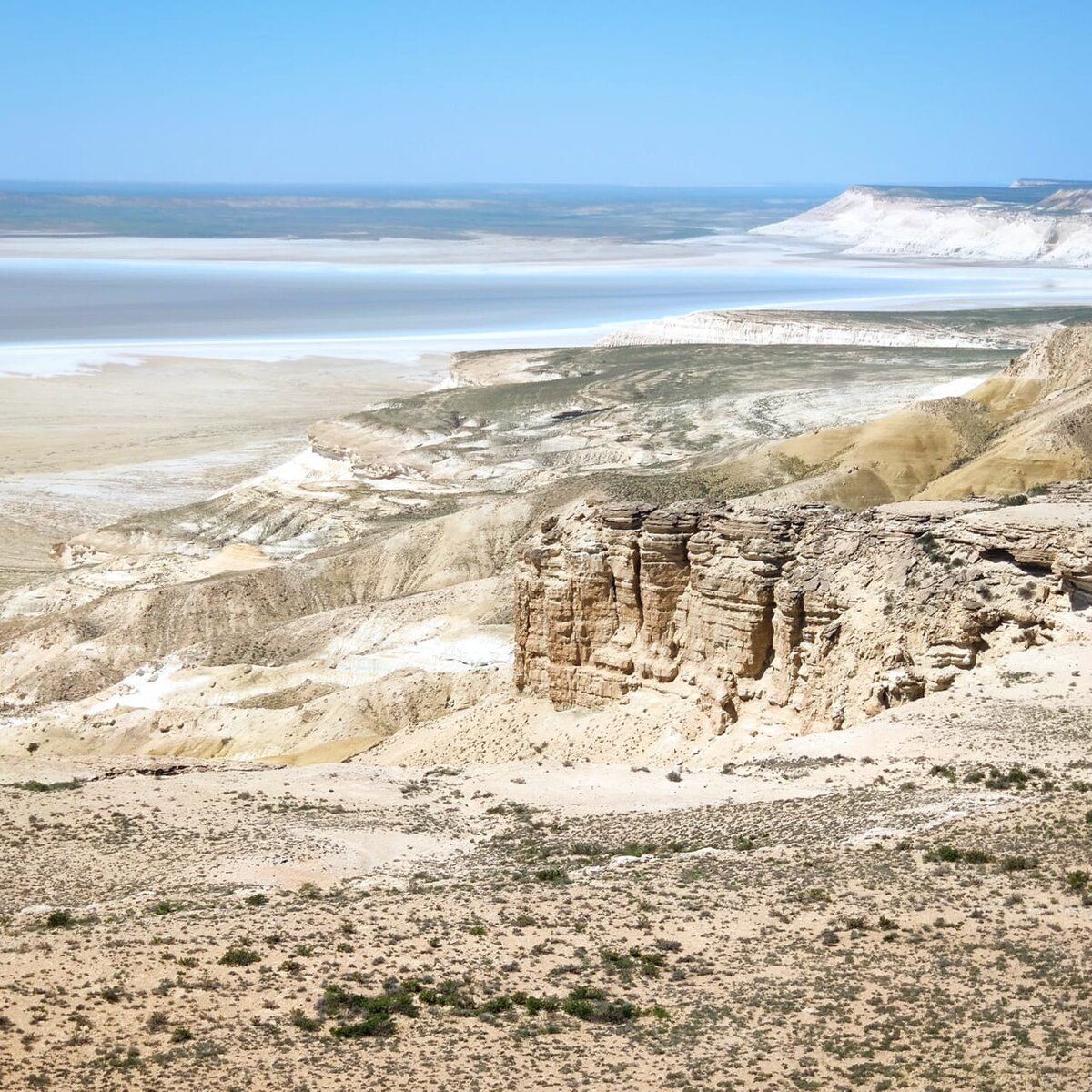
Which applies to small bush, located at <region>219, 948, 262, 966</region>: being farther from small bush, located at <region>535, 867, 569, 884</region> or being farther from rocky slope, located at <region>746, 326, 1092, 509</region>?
rocky slope, located at <region>746, 326, 1092, 509</region>

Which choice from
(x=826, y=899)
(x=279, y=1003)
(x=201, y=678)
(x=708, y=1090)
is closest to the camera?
(x=708, y=1090)

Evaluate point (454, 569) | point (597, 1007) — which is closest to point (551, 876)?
point (597, 1007)

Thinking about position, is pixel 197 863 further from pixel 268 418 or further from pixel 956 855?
pixel 268 418

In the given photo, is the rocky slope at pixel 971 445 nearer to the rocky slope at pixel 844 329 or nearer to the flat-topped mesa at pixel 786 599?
the flat-topped mesa at pixel 786 599

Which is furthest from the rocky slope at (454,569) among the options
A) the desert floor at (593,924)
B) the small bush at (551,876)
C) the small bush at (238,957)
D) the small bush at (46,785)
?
the small bush at (238,957)

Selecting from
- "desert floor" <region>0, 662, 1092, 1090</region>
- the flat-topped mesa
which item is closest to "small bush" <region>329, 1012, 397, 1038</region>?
"desert floor" <region>0, 662, 1092, 1090</region>

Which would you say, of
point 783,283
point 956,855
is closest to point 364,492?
point 956,855
